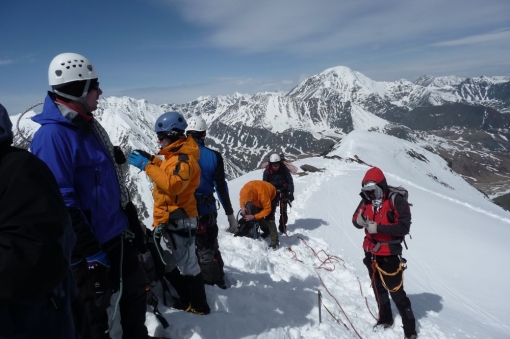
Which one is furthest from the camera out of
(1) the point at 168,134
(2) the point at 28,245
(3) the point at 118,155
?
(1) the point at 168,134

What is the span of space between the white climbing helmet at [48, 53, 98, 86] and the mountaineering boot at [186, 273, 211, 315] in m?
3.19

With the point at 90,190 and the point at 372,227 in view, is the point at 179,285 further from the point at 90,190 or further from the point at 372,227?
the point at 372,227

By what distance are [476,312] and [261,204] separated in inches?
232

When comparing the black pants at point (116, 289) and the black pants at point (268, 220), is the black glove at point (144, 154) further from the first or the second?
the black pants at point (268, 220)

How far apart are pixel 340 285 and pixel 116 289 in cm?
595

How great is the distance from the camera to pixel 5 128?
2010 mm

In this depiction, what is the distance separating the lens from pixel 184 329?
4.27 meters

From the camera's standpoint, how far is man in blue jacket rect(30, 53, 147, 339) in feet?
9.79

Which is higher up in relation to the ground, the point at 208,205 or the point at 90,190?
the point at 90,190

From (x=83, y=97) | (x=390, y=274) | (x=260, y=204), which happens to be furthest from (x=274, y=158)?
(x=83, y=97)

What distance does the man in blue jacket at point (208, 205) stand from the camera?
19.7 feet

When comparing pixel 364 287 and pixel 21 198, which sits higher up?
pixel 21 198

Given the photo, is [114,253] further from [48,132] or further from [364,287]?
[364,287]

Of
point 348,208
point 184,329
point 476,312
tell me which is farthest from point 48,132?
point 348,208
